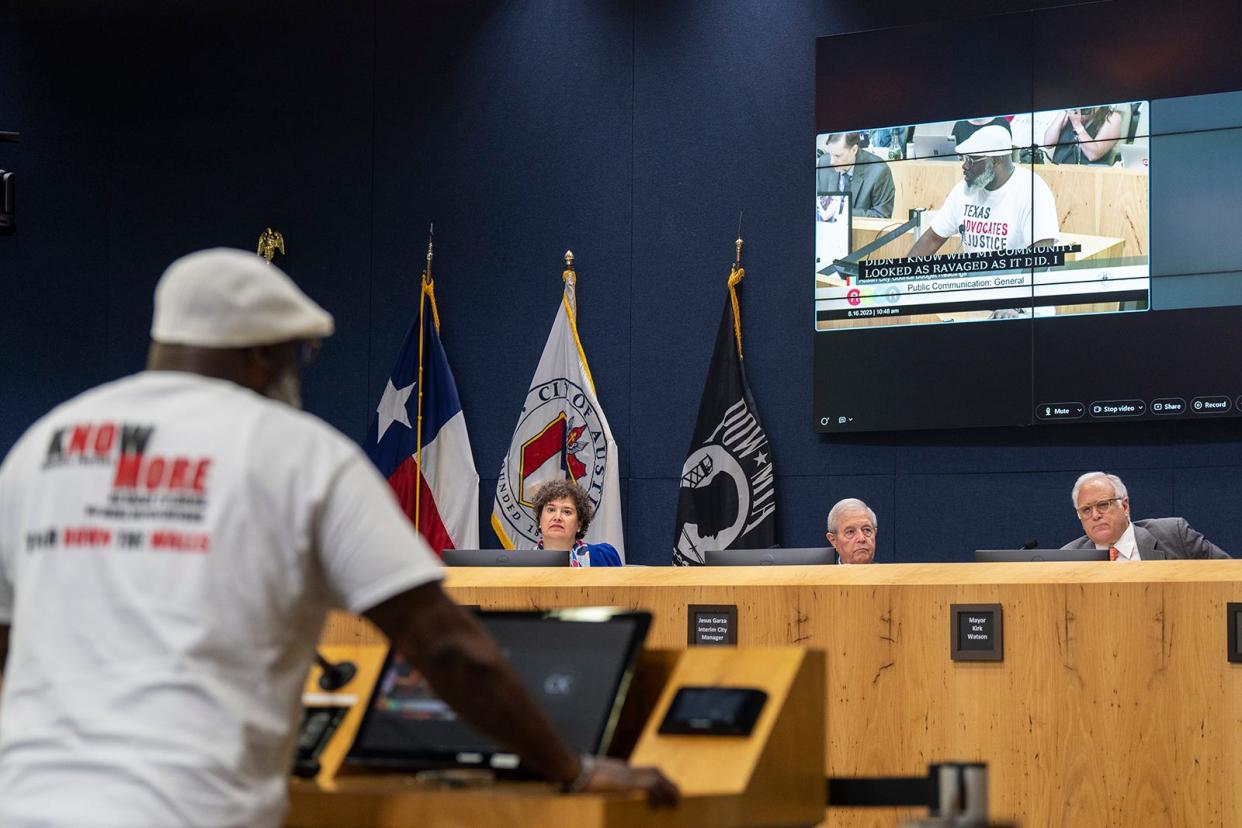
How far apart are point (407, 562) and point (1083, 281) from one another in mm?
5477

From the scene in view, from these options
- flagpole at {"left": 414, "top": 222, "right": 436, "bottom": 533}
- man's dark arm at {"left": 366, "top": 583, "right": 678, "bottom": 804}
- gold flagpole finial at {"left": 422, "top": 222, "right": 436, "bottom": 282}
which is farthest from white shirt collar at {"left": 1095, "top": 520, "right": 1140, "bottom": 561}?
man's dark arm at {"left": 366, "top": 583, "right": 678, "bottom": 804}

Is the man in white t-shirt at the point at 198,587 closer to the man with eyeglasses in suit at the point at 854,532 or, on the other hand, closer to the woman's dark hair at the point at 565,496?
the woman's dark hair at the point at 565,496

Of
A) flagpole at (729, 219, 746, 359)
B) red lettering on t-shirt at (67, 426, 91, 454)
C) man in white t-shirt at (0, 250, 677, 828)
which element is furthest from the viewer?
flagpole at (729, 219, 746, 359)

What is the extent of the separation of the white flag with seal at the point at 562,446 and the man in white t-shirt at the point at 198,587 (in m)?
5.90

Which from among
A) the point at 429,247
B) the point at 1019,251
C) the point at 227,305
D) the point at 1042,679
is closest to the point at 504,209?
the point at 429,247

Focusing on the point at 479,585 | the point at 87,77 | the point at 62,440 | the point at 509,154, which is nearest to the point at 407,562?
the point at 62,440

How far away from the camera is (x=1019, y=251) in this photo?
6629mm

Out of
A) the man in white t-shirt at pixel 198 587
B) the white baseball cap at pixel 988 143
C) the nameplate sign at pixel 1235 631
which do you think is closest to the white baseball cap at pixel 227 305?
the man in white t-shirt at pixel 198 587

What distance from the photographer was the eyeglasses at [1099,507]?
5.71 meters

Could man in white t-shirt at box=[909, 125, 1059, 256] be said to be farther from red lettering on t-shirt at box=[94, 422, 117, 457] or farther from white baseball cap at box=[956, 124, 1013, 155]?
red lettering on t-shirt at box=[94, 422, 117, 457]

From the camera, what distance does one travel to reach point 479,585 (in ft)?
11.7

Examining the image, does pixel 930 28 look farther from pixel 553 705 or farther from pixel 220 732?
pixel 220 732

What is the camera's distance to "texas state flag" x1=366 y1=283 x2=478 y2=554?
776 centimetres

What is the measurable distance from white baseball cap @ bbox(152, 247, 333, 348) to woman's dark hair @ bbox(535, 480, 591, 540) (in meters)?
4.07
